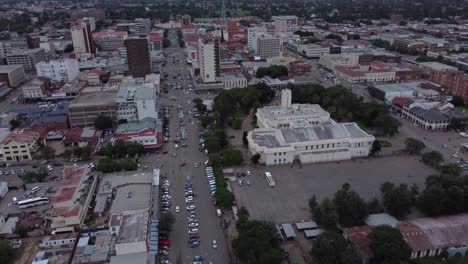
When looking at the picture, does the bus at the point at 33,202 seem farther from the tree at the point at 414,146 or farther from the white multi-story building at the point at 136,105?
the tree at the point at 414,146

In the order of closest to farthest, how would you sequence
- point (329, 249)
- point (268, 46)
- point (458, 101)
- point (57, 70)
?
1. point (329, 249)
2. point (458, 101)
3. point (57, 70)
4. point (268, 46)

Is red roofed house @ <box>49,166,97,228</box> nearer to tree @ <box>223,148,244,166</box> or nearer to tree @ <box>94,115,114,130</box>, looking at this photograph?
tree @ <box>223,148,244,166</box>

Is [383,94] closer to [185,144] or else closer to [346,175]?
[346,175]

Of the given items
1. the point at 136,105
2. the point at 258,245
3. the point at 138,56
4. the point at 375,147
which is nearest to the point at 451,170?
the point at 375,147

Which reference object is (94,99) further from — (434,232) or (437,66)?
(437,66)

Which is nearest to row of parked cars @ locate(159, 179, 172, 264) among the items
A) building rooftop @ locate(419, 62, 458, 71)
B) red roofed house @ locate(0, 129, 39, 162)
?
red roofed house @ locate(0, 129, 39, 162)

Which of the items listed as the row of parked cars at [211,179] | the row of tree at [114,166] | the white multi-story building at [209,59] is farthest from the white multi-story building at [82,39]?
the row of parked cars at [211,179]
